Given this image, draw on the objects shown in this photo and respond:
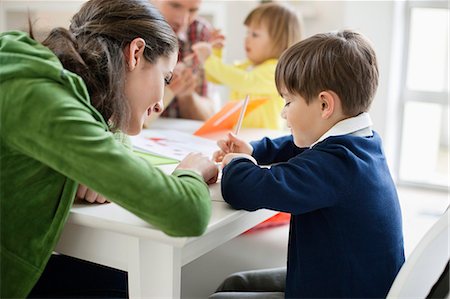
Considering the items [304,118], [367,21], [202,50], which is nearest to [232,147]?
[304,118]

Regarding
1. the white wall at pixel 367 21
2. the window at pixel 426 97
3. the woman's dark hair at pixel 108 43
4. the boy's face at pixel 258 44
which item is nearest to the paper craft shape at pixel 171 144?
the woman's dark hair at pixel 108 43

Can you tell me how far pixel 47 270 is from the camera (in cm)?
132

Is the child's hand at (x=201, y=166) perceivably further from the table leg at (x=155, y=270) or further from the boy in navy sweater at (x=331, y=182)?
the table leg at (x=155, y=270)

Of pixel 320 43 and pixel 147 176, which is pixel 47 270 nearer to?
pixel 147 176

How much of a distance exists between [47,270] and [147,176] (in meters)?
0.50

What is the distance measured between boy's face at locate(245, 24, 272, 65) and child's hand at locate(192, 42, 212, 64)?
0.16 m

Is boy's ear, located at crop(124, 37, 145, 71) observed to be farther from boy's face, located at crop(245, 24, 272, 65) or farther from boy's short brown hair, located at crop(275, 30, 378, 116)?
boy's face, located at crop(245, 24, 272, 65)

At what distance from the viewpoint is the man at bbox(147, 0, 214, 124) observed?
2057mm

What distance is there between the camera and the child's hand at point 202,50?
2.13 metres

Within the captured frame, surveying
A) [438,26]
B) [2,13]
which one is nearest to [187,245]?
[2,13]

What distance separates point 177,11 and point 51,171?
1222 millimetres

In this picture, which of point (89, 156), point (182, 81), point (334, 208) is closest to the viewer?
point (89, 156)

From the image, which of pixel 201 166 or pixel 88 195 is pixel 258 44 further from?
pixel 88 195

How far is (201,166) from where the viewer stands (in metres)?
1.18
